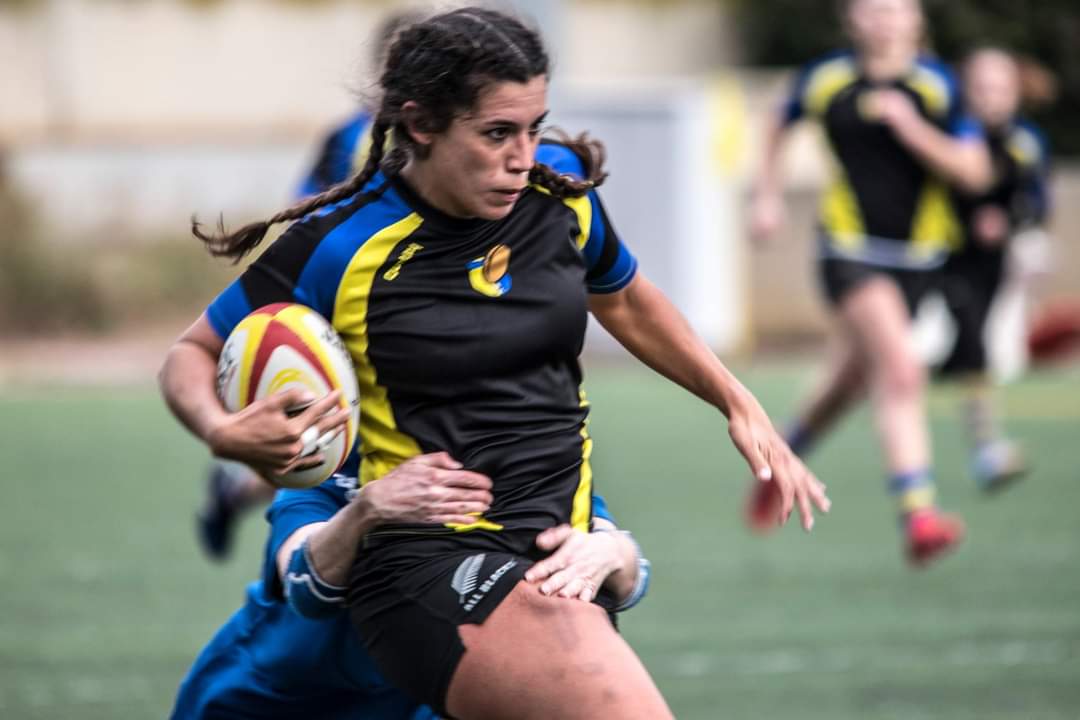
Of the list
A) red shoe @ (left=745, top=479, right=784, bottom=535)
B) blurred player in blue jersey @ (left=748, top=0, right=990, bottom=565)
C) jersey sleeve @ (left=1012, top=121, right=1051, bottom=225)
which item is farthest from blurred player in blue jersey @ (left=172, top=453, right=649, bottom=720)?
jersey sleeve @ (left=1012, top=121, right=1051, bottom=225)

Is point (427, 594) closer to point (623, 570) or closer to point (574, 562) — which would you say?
point (574, 562)

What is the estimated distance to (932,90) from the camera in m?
8.22

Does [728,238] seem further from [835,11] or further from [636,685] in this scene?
[636,685]

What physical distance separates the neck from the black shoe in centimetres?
319

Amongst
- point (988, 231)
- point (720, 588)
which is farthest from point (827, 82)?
point (720, 588)

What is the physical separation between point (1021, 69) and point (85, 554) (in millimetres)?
6219

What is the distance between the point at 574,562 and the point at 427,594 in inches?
10.8

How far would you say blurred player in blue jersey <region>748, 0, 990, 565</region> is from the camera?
8023mm

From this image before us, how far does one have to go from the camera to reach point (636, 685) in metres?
3.23

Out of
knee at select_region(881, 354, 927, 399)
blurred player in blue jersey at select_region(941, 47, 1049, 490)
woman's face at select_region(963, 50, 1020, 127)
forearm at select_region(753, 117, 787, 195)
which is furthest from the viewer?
woman's face at select_region(963, 50, 1020, 127)

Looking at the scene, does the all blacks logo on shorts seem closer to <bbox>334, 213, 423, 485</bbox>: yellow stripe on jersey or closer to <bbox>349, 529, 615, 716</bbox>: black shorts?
<bbox>349, 529, 615, 716</bbox>: black shorts

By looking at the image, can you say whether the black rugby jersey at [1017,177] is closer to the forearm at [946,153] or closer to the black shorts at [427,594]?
the forearm at [946,153]

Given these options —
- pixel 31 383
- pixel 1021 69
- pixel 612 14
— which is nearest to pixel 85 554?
pixel 1021 69

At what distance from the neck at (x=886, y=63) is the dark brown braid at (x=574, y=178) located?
4568 mm
